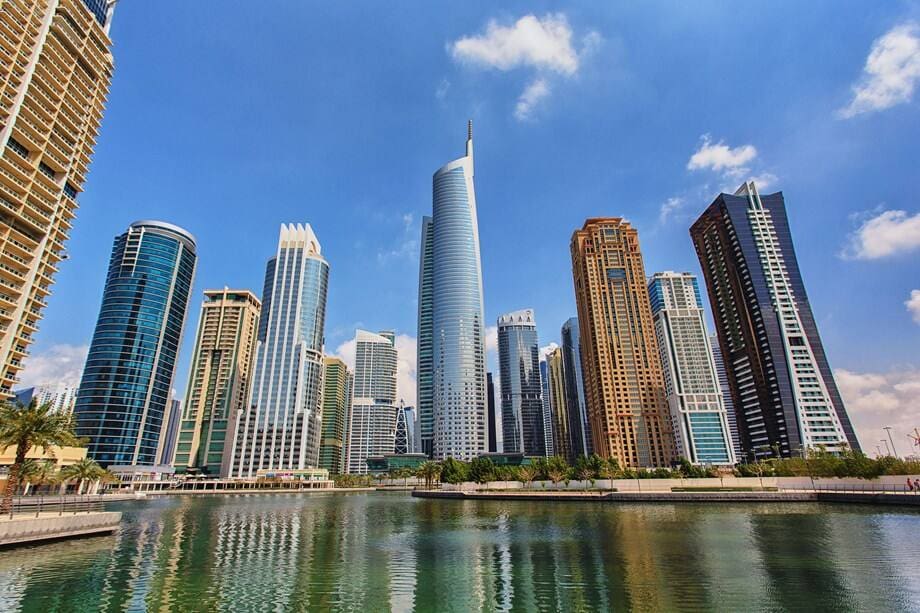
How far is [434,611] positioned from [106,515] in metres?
48.5

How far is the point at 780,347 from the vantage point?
19425 centimetres

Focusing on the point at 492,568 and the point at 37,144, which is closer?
the point at 492,568

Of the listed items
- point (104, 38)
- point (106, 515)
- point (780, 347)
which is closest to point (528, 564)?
point (106, 515)

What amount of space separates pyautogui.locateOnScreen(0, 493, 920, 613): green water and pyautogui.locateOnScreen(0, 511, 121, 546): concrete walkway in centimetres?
135

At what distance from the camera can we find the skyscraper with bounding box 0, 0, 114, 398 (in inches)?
3511

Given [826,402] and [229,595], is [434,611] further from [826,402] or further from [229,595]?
[826,402]

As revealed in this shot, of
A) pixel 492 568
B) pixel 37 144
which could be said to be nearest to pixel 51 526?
pixel 492 568

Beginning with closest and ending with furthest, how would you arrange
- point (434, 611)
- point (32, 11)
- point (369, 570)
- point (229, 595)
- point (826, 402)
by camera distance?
1. point (434, 611)
2. point (229, 595)
3. point (369, 570)
4. point (32, 11)
5. point (826, 402)

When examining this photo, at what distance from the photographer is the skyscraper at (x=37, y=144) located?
8919cm

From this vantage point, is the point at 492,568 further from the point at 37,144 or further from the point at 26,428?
the point at 37,144

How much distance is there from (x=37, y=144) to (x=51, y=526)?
89330 mm

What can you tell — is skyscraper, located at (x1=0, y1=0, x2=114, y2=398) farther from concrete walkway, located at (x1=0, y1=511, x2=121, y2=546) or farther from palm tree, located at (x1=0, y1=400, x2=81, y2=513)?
concrete walkway, located at (x1=0, y1=511, x2=121, y2=546)

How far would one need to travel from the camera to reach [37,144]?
93.6 metres

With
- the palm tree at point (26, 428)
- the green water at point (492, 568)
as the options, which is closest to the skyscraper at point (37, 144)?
the palm tree at point (26, 428)
